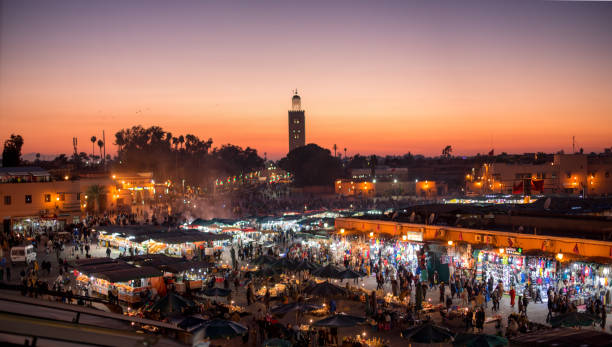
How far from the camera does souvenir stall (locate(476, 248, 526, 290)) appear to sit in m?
19.7

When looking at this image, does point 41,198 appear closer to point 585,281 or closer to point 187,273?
point 187,273

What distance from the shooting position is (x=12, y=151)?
187 ft

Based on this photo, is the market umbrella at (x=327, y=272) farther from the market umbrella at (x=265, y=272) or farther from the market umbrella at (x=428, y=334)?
the market umbrella at (x=428, y=334)

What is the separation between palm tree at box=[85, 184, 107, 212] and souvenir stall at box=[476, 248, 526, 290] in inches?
1463

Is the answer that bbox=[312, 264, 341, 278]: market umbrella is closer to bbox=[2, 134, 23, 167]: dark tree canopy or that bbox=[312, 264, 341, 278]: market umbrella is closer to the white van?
the white van

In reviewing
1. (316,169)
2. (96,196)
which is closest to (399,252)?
(96,196)

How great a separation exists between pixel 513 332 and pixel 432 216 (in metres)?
10.3

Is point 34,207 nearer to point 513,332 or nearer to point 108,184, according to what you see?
point 108,184

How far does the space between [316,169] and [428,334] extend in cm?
8151

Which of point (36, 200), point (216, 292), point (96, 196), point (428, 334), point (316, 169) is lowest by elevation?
point (216, 292)

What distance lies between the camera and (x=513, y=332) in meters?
14.2

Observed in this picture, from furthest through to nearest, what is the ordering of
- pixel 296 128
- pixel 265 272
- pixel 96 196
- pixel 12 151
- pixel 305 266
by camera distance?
1. pixel 296 128
2. pixel 12 151
3. pixel 96 196
4. pixel 305 266
5. pixel 265 272

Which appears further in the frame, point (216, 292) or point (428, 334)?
point (216, 292)

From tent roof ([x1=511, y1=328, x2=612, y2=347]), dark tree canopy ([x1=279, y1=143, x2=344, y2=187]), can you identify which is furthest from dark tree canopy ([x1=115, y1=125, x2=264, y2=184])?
tent roof ([x1=511, y1=328, x2=612, y2=347])
